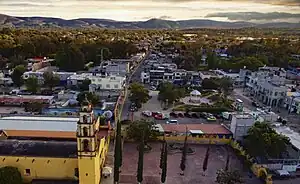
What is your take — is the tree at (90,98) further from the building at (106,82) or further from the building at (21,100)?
the building at (106,82)

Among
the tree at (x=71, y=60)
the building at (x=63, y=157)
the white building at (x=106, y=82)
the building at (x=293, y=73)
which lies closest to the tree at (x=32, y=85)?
the white building at (x=106, y=82)

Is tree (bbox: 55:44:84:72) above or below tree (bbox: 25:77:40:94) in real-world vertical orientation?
above

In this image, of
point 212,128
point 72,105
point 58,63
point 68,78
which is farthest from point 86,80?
point 212,128

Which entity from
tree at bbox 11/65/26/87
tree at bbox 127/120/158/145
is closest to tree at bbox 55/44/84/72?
tree at bbox 11/65/26/87

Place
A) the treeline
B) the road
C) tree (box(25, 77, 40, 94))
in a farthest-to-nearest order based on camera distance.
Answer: the treeline
tree (box(25, 77, 40, 94))
the road

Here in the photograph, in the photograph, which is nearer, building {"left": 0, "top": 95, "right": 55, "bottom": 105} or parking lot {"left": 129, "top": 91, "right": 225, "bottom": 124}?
parking lot {"left": 129, "top": 91, "right": 225, "bottom": 124}

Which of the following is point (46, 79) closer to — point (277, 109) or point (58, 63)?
point (58, 63)

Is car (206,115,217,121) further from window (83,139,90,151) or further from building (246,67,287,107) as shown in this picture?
window (83,139,90,151)
